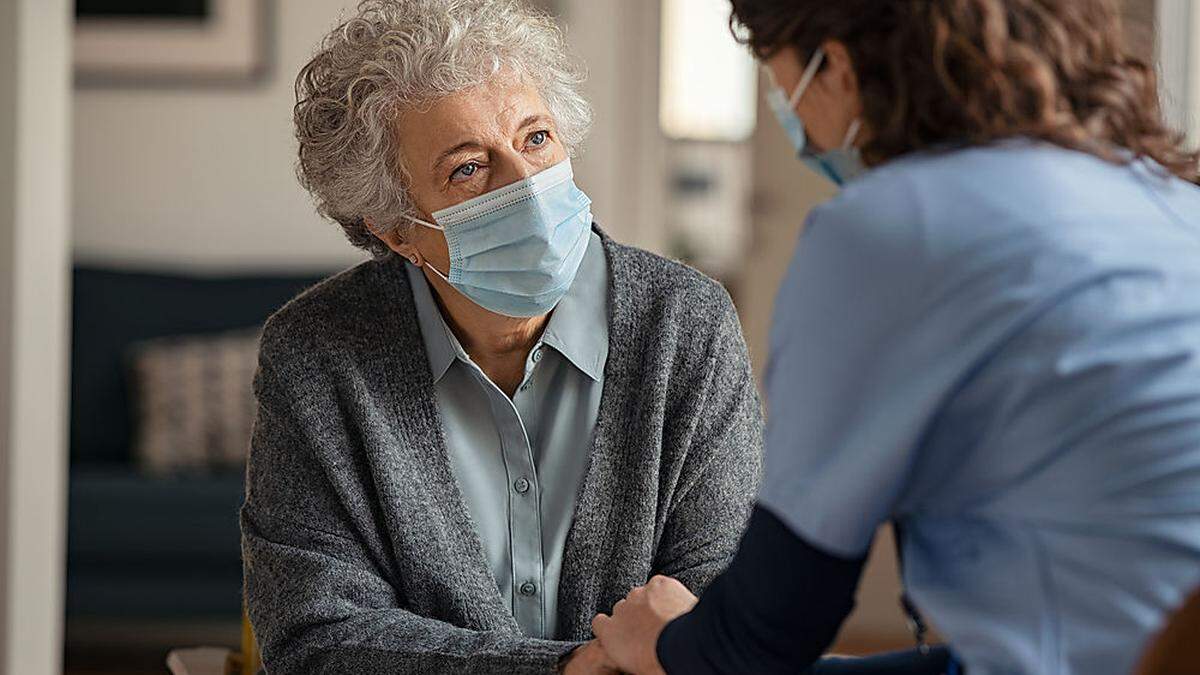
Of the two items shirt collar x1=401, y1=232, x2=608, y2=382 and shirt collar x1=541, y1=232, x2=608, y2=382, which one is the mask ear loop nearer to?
shirt collar x1=401, y1=232, x2=608, y2=382

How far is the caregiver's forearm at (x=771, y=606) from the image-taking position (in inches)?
46.1

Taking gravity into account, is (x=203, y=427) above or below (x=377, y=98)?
below

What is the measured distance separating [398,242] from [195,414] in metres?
2.71

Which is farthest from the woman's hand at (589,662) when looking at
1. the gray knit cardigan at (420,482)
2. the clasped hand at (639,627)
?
the gray knit cardigan at (420,482)

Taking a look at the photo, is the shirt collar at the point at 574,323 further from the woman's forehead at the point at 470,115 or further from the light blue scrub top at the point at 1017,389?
the light blue scrub top at the point at 1017,389

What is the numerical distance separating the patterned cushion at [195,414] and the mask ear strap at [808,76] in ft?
10.9

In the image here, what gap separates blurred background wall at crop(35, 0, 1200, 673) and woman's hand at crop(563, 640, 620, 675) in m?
2.69

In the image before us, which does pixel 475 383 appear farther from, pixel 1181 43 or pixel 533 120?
pixel 1181 43

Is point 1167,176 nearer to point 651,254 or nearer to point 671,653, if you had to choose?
point 671,653

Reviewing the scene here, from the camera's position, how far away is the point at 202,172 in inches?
195

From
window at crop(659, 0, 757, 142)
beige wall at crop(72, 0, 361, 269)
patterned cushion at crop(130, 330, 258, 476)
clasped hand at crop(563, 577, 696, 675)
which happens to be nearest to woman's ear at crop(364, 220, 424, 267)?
clasped hand at crop(563, 577, 696, 675)

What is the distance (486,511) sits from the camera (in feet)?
5.78

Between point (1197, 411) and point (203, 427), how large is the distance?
3661 millimetres

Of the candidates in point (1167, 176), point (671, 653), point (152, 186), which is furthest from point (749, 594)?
point (152, 186)
